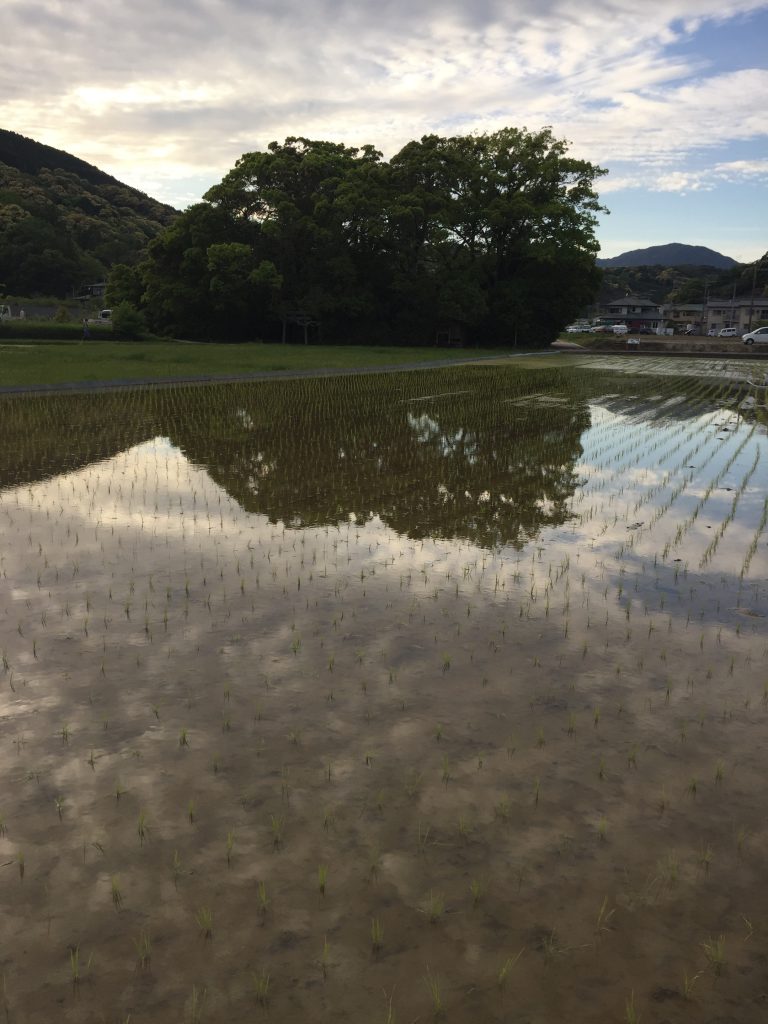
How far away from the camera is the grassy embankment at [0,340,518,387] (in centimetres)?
2512

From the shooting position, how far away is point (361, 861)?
3.23 metres

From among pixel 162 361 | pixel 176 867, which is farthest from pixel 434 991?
pixel 162 361

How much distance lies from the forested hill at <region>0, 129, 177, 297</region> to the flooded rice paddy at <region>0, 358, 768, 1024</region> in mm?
71904

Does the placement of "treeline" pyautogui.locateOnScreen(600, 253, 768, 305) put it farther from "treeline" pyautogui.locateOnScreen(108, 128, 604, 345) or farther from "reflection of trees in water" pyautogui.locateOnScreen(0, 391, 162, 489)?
"reflection of trees in water" pyautogui.locateOnScreen(0, 391, 162, 489)

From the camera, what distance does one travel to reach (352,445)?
→ 46.4 ft

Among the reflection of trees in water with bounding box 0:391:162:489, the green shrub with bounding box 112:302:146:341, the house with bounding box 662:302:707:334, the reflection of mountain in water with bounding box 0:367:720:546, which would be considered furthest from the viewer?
the house with bounding box 662:302:707:334

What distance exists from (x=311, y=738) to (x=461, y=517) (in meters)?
5.29

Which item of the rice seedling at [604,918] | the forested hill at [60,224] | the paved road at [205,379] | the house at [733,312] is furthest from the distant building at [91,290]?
the rice seedling at [604,918]

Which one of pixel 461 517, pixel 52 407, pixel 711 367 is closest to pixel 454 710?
pixel 461 517

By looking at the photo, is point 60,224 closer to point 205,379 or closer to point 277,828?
point 205,379

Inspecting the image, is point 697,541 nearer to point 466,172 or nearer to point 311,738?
point 311,738

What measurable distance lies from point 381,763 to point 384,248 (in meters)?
49.6

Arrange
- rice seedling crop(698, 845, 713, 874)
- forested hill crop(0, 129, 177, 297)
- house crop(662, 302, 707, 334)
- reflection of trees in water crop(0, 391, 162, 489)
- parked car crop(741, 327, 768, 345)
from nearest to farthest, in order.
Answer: rice seedling crop(698, 845, 713, 874), reflection of trees in water crop(0, 391, 162, 489), parked car crop(741, 327, 768, 345), forested hill crop(0, 129, 177, 297), house crop(662, 302, 707, 334)

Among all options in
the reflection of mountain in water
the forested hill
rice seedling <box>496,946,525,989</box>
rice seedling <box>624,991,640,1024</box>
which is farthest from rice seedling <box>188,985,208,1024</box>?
the forested hill
